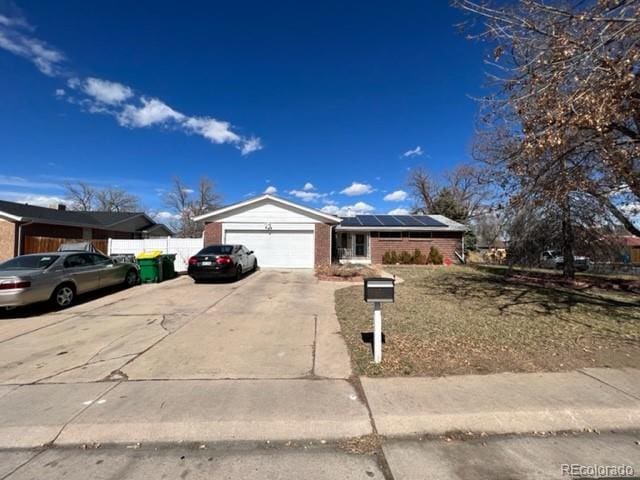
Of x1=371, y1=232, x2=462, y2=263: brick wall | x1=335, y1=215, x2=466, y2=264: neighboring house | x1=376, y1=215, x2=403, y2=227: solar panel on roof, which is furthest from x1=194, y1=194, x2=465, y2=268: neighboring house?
x1=376, y1=215, x2=403, y2=227: solar panel on roof

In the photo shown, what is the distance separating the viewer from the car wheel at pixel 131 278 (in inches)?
450

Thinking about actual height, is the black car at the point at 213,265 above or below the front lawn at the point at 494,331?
above

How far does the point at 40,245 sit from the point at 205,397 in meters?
19.0

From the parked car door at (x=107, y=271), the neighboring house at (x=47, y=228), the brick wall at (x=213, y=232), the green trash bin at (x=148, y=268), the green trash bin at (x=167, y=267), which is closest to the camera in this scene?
the parked car door at (x=107, y=271)

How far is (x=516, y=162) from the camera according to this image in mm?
7914

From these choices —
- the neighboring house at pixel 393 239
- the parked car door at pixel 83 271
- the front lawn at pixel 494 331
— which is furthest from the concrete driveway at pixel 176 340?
the neighboring house at pixel 393 239

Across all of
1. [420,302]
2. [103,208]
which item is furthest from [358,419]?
[103,208]

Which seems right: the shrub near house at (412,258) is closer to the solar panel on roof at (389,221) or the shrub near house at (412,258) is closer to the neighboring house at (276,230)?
the solar panel on roof at (389,221)

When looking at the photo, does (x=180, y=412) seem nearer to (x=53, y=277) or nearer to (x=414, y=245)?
(x=53, y=277)

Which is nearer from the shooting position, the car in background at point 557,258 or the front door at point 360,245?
the car in background at point 557,258

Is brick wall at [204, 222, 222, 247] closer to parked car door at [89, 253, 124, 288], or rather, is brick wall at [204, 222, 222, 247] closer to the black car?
the black car
